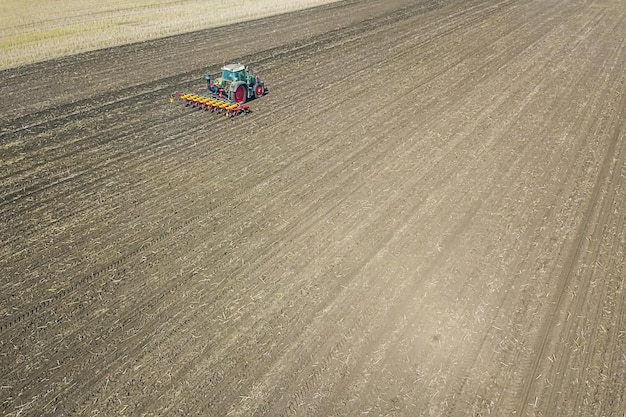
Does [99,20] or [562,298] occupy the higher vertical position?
[99,20]

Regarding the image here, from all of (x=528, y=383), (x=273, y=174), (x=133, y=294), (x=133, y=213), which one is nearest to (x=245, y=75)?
(x=273, y=174)

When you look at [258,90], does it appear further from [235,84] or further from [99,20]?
[99,20]

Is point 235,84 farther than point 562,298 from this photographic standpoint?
Yes

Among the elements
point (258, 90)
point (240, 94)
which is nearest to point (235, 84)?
point (240, 94)

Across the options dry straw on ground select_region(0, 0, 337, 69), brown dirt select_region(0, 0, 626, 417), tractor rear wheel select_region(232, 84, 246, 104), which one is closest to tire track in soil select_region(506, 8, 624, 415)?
brown dirt select_region(0, 0, 626, 417)

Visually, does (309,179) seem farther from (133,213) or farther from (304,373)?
(304,373)

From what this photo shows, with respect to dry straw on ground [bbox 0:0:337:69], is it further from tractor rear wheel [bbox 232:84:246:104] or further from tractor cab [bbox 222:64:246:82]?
tractor rear wheel [bbox 232:84:246:104]

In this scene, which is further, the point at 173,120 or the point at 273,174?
the point at 173,120

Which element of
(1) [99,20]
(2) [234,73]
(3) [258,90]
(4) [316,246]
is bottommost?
(4) [316,246]
